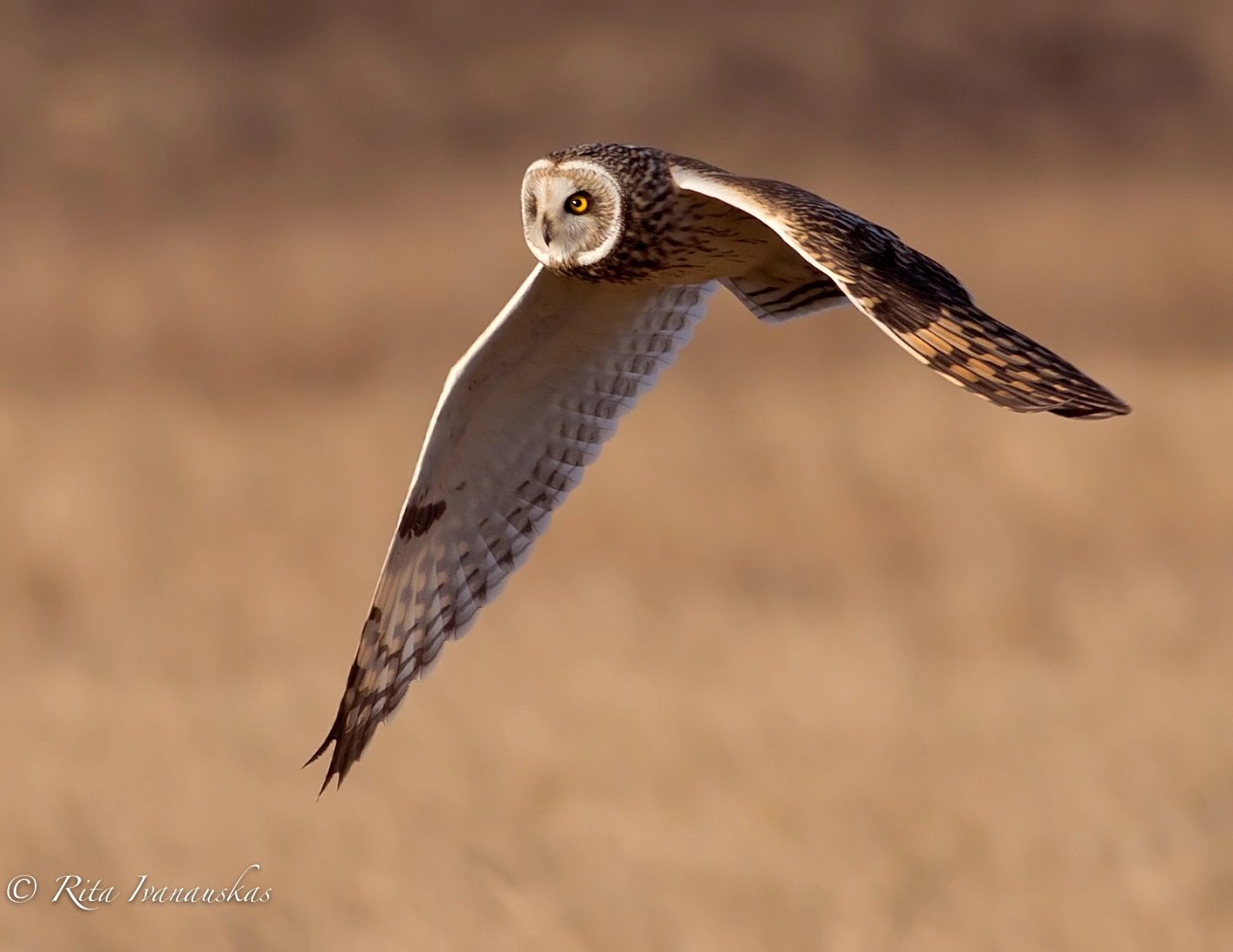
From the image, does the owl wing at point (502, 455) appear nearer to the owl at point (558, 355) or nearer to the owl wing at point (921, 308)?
the owl at point (558, 355)

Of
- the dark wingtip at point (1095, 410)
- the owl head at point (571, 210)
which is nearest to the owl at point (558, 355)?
the owl head at point (571, 210)

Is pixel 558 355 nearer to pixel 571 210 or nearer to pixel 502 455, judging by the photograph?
pixel 502 455

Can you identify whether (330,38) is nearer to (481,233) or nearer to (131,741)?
(481,233)

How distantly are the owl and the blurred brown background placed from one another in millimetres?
1276

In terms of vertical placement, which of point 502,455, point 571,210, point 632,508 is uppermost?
point 571,210

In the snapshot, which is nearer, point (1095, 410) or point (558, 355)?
point (1095, 410)

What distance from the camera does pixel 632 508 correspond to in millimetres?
8359

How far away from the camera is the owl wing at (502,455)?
301 cm

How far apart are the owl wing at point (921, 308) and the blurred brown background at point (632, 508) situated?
223 centimetres

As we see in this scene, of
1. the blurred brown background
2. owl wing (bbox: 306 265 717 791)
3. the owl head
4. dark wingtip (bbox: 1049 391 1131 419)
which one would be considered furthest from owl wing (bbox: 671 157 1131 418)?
the blurred brown background

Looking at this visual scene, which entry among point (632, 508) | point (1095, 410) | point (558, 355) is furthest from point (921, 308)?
point (632, 508)

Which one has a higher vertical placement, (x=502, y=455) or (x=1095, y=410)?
(x=1095, y=410)

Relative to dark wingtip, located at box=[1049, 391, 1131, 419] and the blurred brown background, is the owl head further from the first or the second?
the blurred brown background

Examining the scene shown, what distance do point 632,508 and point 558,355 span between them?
5.29m
